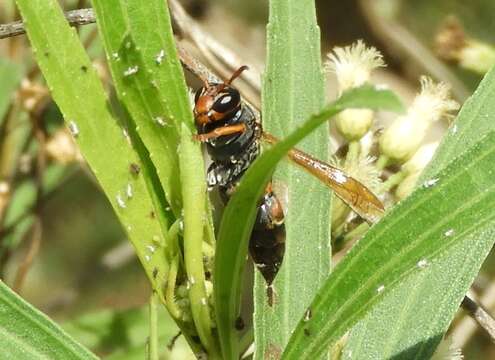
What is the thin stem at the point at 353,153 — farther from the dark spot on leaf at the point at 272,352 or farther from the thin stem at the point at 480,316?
the dark spot on leaf at the point at 272,352

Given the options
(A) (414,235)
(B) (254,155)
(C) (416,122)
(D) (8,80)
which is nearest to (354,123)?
(C) (416,122)

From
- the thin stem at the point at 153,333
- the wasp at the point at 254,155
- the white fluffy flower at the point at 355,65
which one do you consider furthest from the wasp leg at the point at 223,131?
the white fluffy flower at the point at 355,65

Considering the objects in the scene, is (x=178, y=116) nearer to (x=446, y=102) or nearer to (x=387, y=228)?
(x=387, y=228)

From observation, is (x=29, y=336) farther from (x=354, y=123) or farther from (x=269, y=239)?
(x=354, y=123)

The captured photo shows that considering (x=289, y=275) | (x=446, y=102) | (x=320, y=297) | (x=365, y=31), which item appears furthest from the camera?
(x=365, y=31)

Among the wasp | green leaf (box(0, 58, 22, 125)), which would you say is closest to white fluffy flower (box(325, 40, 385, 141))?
the wasp

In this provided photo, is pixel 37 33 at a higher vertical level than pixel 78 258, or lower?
lower

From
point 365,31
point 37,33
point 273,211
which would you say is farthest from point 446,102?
point 365,31
